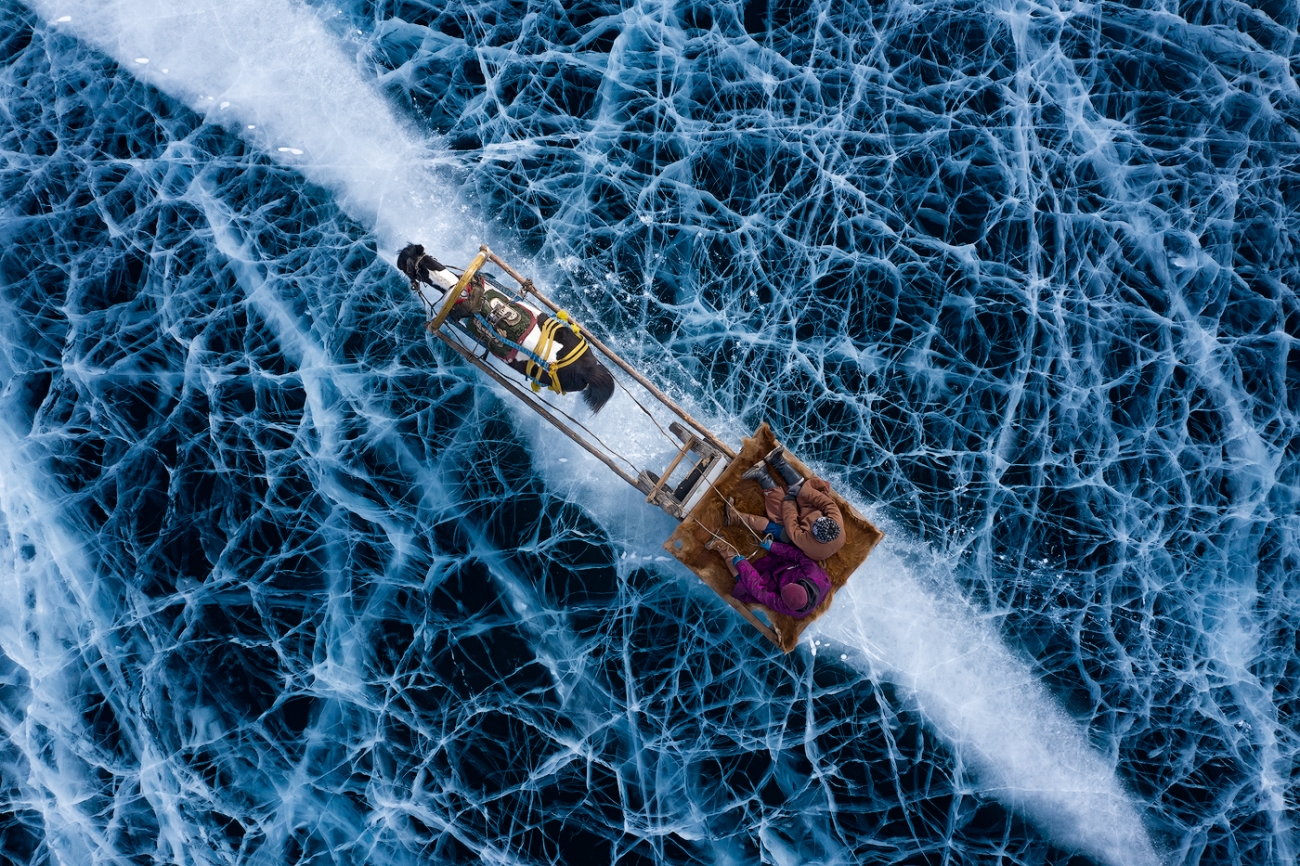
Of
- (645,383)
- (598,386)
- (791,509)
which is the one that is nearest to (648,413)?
(645,383)

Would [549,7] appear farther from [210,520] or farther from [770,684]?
[770,684]

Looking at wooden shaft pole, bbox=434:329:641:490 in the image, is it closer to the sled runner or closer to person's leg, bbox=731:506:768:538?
the sled runner

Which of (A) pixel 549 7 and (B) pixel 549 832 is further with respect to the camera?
(A) pixel 549 7

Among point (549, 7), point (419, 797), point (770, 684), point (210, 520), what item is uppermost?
point (549, 7)

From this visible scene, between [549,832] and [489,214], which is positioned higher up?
[489,214]

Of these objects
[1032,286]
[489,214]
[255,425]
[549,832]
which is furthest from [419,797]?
[1032,286]

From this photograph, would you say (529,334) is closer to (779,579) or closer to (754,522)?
(754,522)

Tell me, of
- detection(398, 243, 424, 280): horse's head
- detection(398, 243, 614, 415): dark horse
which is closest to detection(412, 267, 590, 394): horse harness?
detection(398, 243, 614, 415): dark horse
